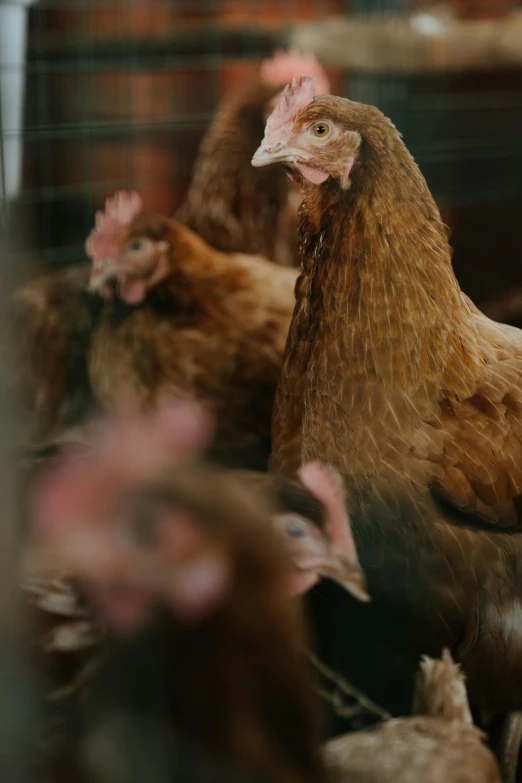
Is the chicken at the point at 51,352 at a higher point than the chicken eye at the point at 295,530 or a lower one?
higher

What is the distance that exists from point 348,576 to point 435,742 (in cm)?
19

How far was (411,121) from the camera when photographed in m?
0.84

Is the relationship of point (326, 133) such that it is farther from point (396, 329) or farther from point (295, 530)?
point (295, 530)

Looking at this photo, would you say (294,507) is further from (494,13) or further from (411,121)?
(494,13)

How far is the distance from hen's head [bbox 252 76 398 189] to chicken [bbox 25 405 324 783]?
0.31 meters

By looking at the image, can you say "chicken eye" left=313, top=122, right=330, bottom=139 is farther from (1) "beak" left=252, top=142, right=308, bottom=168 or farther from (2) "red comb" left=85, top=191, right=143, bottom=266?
(2) "red comb" left=85, top=191, right=143, bottom=266

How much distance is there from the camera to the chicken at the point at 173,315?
97cm

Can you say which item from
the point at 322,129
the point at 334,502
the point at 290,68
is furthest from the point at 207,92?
the point at 334,502

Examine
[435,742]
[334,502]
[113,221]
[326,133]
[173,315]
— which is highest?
[326,133]

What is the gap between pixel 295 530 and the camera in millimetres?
891

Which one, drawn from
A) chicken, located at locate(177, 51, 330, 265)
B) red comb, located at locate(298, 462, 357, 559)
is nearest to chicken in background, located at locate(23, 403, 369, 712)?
red comb, located at locate(298, 462, 357, 559)

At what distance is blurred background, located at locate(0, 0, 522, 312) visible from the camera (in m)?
0.85

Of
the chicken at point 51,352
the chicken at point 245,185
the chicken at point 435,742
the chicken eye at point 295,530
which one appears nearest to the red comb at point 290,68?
the chicken at point 245,185

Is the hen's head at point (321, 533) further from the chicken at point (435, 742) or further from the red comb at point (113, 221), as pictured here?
the red comb at point (113, 221)
